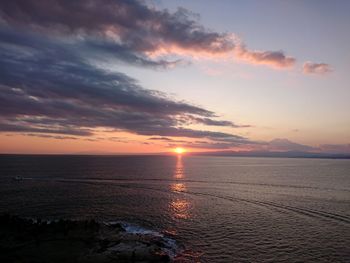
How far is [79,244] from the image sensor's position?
42594 mm

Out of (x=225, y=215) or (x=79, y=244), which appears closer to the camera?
(x=79, y=244)

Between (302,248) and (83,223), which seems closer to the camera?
(302,248)

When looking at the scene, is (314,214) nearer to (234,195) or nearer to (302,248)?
(302,248)

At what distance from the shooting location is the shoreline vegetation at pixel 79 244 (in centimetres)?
3791

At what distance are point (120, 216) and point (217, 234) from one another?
75.1ft

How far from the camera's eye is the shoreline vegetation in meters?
37.9

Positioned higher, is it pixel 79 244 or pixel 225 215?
pixel 79 244

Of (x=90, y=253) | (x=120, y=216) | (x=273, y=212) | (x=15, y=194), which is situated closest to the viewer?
(x=90, y=253)

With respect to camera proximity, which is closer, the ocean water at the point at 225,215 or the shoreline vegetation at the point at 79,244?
the shoreline vegetation at the point at 79,244

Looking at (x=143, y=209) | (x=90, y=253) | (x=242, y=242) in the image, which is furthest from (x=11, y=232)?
(x=242, y=242)

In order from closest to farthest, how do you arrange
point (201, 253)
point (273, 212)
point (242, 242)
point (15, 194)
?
1. point (201, 253)
2. point (242, 242)
3. point (273, 212)
4. point (15, 194)

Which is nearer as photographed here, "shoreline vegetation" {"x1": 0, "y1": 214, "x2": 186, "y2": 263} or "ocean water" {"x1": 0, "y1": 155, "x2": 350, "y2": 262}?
"shoreline vegetation" {"x1": 0, "y1": 214, "x2": 186, "y2": 263}

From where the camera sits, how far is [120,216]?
211 feet

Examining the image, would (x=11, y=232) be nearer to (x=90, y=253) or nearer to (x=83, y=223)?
(x=83, y=223)
